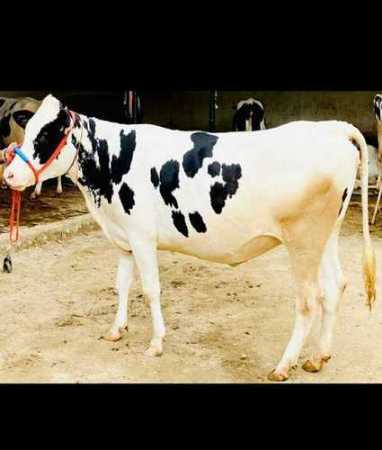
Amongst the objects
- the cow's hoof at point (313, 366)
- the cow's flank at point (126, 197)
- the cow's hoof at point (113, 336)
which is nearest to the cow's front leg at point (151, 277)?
the cow's flank at point (126, 197)

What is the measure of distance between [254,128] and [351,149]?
8.17 meters

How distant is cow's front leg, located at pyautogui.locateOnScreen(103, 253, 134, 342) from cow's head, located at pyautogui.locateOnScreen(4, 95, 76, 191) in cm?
92

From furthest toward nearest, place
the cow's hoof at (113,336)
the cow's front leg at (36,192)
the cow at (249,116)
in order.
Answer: the cow at (249,116), the cow's front leg at (36,192), the cow's hoof at (113,336)

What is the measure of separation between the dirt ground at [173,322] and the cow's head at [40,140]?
4.11 ft

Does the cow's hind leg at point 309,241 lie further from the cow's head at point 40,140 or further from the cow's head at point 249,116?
the cow's head at point 249,116

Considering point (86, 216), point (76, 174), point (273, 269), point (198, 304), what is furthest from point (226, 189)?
point (86, 216)

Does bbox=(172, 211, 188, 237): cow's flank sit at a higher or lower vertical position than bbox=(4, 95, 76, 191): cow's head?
lower

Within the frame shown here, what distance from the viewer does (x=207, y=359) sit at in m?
4.30

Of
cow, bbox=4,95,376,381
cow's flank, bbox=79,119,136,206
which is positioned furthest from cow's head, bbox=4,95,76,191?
cow's flank, bbox=79,119,136,206

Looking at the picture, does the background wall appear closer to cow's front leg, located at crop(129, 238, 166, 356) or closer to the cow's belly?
cow's front leg, located at crop(129, 238, 166, 356)

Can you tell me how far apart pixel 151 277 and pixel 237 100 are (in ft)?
36.3

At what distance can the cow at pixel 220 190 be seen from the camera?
3723 mm

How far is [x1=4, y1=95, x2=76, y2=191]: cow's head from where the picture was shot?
420cm

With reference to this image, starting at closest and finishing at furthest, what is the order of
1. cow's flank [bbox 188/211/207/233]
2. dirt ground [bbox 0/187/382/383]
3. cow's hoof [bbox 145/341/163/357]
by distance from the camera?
cow's flank [bbox 188/211/207/233] → dirt ground [bbox 0/187/382/383] → cow's hoof [bbox 145/341/163/357]
